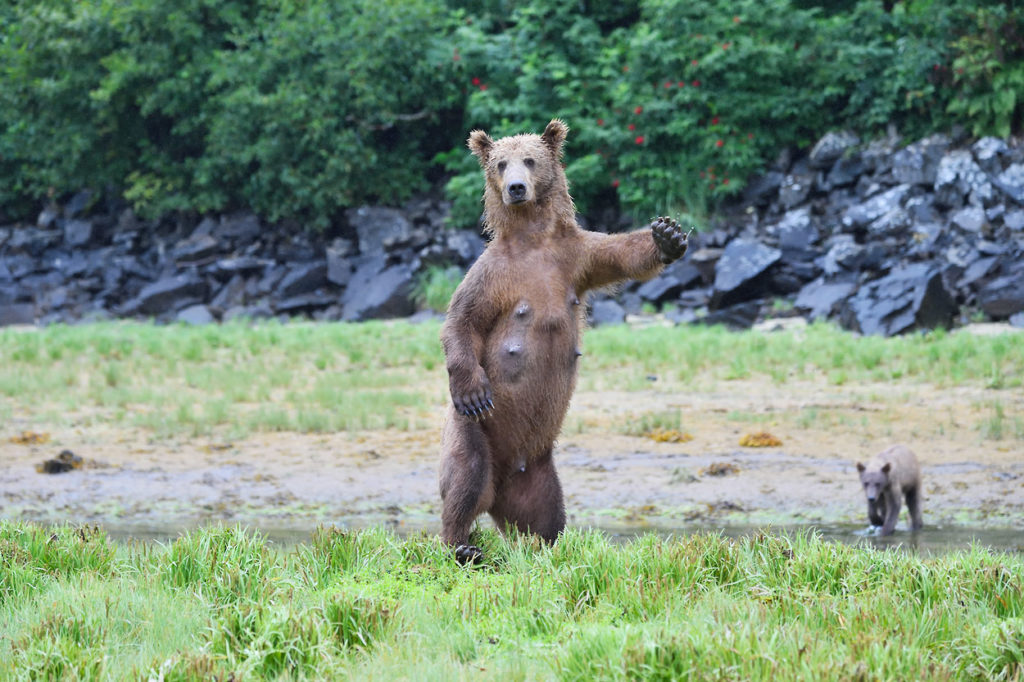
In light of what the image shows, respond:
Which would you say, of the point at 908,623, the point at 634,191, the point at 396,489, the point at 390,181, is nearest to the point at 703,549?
the point at 908,623

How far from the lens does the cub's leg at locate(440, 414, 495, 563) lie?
5547mm

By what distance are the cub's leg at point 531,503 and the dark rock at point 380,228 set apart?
687 inches

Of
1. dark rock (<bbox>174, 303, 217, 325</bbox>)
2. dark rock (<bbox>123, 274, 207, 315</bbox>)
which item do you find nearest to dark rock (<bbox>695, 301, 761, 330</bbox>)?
dark rock (<bbox>174, 303, 217, 325</bbox>)

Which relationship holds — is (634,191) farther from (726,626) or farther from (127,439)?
(726,626)

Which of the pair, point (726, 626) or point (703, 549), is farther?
point (703, 549)

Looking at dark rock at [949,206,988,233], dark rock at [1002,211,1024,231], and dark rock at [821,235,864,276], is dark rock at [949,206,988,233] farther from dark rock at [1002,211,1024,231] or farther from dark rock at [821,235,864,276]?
dark rock at [821,235,864,276]

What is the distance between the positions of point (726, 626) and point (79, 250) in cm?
2514

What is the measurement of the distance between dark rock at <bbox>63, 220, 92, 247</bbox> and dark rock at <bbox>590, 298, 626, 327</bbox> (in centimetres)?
1351

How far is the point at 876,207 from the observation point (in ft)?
63.4

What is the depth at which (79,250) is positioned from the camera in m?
26.9

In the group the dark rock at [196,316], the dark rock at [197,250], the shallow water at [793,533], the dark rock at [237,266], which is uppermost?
the dark rock at [197,250]

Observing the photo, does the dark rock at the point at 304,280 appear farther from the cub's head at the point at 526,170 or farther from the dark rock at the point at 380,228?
the cub's head at the point at 526,170

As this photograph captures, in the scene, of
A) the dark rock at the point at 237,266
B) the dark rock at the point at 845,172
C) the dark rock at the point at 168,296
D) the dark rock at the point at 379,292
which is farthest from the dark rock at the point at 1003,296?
the dark rock at the point at 168,296

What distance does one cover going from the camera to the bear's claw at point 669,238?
5.34 metres
